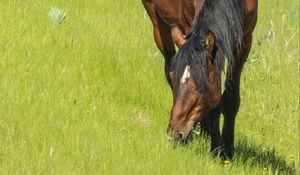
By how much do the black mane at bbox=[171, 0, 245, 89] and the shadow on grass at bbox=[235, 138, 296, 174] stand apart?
127 centimetres

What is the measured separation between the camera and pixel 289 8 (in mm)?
15508

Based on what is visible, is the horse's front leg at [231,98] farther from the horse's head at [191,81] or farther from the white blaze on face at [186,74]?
the white blaze on face at [186,74]

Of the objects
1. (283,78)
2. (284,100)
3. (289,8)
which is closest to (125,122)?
(284,100)

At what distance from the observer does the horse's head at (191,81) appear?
21.4ft

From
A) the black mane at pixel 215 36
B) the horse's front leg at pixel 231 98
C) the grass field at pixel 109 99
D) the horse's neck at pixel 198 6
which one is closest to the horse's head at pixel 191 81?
the black mane at pixel 215 36

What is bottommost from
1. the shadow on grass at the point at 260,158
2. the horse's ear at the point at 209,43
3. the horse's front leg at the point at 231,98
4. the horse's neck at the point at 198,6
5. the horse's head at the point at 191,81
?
the shadow on grass at the point at 260,158

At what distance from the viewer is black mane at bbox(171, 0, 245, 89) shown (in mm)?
6508

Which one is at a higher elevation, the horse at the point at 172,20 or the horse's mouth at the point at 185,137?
the horse at the point at 172,20

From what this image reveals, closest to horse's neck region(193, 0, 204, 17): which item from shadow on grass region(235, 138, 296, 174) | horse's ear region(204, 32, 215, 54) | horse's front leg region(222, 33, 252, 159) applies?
horse's ear region(204, 32, 215, 54)

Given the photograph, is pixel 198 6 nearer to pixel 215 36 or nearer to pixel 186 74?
pixel 215 36

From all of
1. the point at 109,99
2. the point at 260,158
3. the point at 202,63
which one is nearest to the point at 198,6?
the point at 202,63

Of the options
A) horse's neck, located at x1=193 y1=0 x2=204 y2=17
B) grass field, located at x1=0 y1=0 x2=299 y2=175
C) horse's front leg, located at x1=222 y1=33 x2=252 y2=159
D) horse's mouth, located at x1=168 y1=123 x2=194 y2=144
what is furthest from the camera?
horse's front leg, located at x1=222 y1=33 x2=252 y2=159

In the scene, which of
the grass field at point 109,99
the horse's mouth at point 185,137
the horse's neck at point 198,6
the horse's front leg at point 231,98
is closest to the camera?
the grass field at point 109,99

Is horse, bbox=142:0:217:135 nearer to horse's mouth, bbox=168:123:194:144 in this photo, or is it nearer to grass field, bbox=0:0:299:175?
grass field, bbox=0:0:299:175
